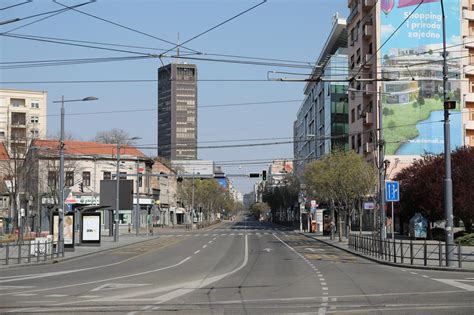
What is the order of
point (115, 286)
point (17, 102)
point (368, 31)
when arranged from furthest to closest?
point (17, 102)
point (368, 31)
point (115, 286)

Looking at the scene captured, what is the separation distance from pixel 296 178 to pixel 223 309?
88.2 meters

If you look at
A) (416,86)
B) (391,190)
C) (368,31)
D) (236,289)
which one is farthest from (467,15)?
(236,289)

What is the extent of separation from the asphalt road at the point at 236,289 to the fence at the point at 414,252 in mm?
1596

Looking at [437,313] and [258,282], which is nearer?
[437,313]

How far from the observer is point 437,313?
1284 cm

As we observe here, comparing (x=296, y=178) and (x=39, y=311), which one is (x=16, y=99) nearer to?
(x=296, y=178)

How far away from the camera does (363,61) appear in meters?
68.4

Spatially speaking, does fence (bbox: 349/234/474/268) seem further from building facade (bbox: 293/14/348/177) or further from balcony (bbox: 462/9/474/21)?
building facade (bbox: 293/14/348/177)

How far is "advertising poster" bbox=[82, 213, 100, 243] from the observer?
46188 mm

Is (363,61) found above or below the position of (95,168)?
above

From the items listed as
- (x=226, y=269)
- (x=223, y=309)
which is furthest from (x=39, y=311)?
(x=226, y=269)

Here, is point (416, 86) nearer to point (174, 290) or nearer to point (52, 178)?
point (52, 178)

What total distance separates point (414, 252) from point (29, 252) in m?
18.9

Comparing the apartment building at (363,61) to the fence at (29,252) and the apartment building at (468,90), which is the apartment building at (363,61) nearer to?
the apartment building at (468,90)
